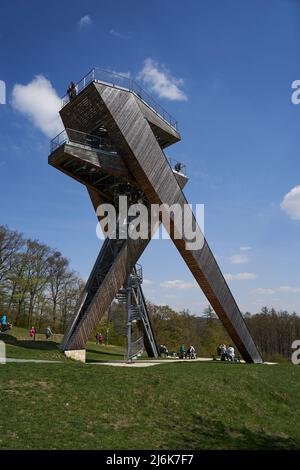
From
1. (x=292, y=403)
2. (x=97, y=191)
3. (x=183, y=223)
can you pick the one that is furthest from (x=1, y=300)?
(x=292, y=403)

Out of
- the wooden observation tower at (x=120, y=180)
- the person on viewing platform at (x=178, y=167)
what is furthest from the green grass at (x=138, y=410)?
the person on viewing platform at (x=178, y=167)

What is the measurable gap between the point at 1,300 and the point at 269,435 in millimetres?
32091

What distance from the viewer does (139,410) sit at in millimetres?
10078

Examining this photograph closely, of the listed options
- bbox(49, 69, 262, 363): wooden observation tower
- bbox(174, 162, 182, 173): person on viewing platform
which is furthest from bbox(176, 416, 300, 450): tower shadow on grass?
bbox(174, 162, 182, 173): person on viewing platform

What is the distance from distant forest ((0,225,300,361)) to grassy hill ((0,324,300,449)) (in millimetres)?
16252

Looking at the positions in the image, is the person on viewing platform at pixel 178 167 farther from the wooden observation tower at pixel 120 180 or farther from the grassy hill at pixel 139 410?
the grassy hill at pixel 139 410

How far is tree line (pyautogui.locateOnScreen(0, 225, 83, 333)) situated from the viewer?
3728cm

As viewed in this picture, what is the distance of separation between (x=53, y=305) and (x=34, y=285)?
5.56 metres

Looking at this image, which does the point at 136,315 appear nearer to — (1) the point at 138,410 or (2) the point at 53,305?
(1) the point at 138,410

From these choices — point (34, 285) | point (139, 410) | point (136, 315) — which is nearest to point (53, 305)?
point (34, 285)

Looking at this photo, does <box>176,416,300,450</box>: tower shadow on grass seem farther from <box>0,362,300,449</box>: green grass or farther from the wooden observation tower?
the wooden observation tower
